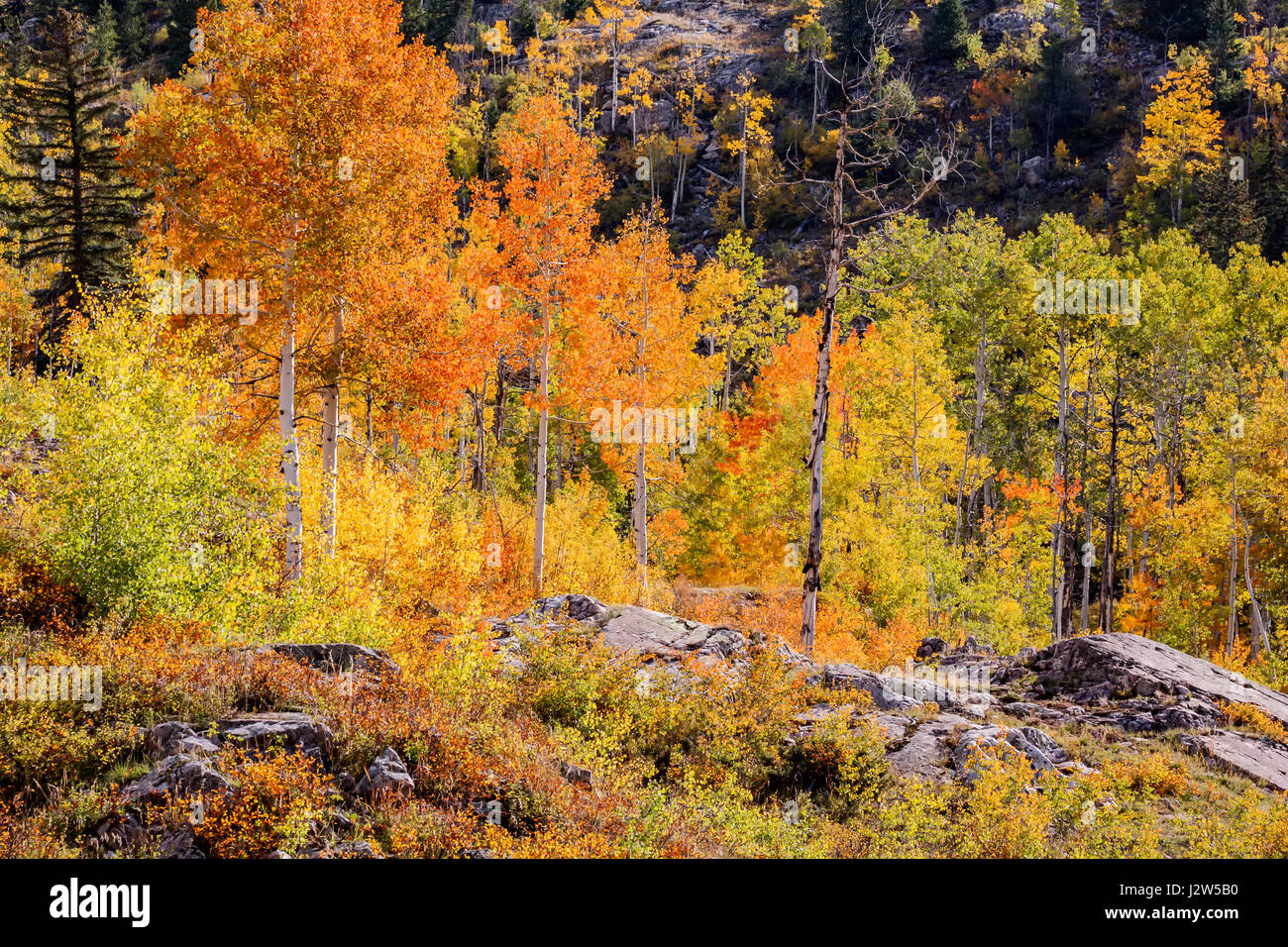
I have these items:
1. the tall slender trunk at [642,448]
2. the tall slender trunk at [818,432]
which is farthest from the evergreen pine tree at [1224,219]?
the tall slender trunk at [818,432]

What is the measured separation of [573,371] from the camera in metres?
23.0

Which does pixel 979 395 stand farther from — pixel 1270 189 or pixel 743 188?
pixel 743 188

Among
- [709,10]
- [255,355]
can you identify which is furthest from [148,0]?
[255,355]

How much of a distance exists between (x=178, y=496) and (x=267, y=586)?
94.2 inches

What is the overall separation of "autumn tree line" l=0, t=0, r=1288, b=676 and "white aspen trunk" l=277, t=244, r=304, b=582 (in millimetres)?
64

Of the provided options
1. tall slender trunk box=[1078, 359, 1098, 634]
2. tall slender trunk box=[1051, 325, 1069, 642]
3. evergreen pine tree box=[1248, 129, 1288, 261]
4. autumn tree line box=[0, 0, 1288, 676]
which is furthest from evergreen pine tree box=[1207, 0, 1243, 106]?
tall slender trunk box=[1051, 325, 1069, 642]

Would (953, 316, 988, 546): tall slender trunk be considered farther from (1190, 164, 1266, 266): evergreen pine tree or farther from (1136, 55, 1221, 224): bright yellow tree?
(1136, 55, 1221, 224): bright yellow tree

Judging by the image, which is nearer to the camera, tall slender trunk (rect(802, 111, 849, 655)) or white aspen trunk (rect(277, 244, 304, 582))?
white aspen trunk (rect(277, 244, 304, 582))

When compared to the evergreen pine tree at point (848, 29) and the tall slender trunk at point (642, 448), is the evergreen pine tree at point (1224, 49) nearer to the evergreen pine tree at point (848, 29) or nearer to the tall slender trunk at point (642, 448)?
the evergreen pine tree at point (848, 29)

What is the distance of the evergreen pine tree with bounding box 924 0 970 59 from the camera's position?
77938mm

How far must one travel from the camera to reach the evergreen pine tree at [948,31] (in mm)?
77938

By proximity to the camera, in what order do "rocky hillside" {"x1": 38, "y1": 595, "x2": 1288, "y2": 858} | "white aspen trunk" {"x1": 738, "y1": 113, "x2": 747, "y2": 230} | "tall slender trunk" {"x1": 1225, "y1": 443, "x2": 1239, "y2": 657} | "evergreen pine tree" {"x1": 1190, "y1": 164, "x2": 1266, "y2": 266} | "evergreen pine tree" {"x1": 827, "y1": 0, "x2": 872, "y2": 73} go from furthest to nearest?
1. "evergreen pine tree" {"x1": 827, "y1": 0, "x2": 872, "y2": 73}
2. "white aspen trunk" {"x1": 738, "y1": 113, "x2": 747, "y2": 230}
3. "evergreen pine tree" {"x1": 1190, "y1": 164, "x2": 1266, "y2": 266}
4. "tall slender trunk" {"x1": 1225, "y1": 443, "x2": 1239, "y2": 657}
5. "rocky hillside" {"x1": 38, "y1": 595, "x2": 1288, "y2": 858}

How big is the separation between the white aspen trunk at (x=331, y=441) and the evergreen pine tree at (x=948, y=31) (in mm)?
81714

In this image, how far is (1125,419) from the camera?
3706 cm
